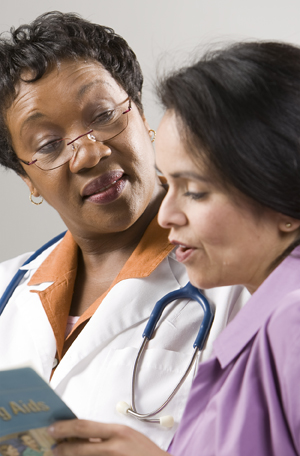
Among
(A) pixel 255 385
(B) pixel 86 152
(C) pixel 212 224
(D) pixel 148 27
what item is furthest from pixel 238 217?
(D) pixel 148 27

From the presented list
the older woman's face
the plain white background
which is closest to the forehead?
the older woman's face

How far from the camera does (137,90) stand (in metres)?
1.52

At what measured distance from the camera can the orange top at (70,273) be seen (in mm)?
1375

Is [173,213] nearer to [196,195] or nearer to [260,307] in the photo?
[196,195]

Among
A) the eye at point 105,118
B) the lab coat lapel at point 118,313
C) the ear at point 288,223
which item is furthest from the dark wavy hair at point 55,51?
the ear at point 288,223

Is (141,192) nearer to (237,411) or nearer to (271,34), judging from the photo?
(237,411)

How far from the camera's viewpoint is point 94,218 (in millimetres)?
1373

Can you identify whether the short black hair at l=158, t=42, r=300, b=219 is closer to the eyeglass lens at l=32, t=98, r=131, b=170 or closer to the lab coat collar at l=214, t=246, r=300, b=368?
the lab coat collar at l=214, t=246, r=300, b=368

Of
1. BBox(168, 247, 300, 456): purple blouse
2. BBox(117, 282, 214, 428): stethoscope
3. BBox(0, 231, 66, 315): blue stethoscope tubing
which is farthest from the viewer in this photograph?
BBox(0, 231, 66, 315): blue stethoscope tubing

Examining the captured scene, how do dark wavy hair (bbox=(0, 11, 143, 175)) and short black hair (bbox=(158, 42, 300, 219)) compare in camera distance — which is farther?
dark wavy hair (bbox=(0, 11, 143, 175))

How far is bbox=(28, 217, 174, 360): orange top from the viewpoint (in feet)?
4.51

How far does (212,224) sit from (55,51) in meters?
0.75

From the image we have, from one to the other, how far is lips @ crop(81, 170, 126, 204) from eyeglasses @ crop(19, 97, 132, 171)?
9 cm

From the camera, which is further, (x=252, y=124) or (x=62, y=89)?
(x=62, y=89)
